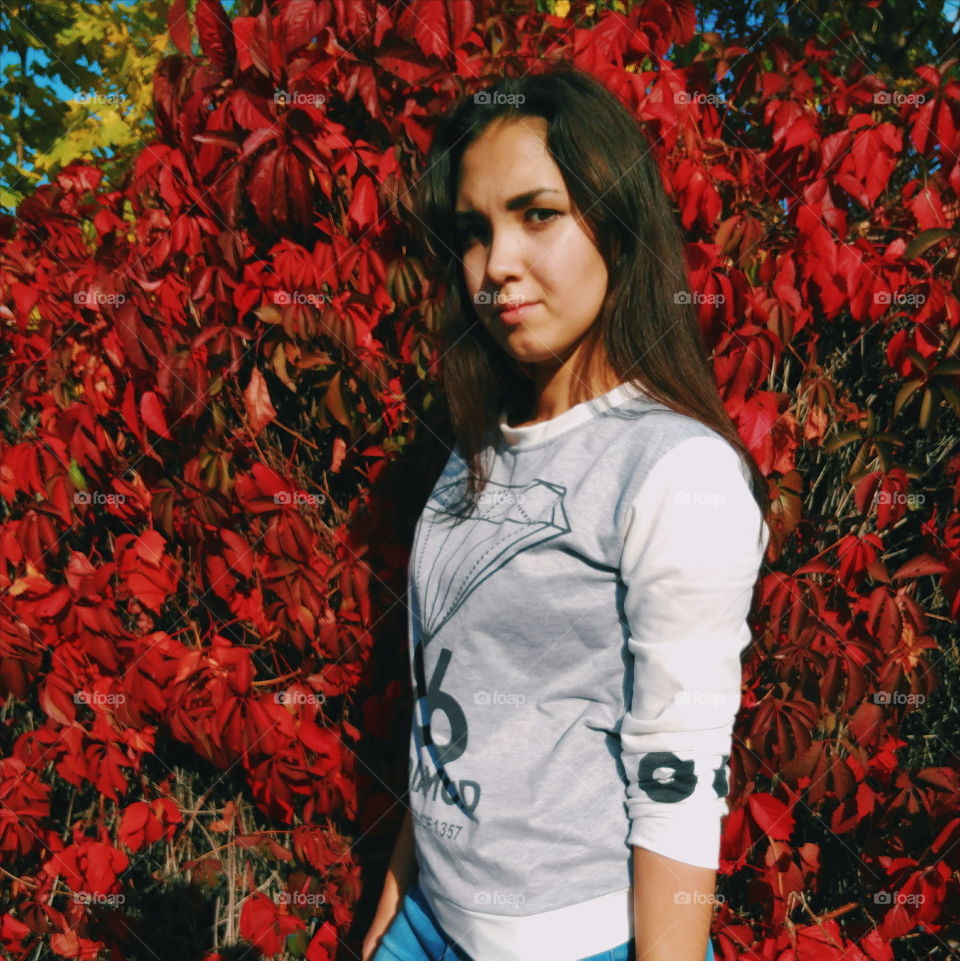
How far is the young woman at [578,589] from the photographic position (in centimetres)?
95

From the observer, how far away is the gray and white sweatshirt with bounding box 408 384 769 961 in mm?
941

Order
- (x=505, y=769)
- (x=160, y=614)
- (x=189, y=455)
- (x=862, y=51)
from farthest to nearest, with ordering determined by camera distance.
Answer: (x=862, y=51) → (x=160, y=614) → (x=189, y=455) → (x=505, y=769)

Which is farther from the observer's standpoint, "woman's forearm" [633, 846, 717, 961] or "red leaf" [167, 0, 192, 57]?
"red leaf" [167, 0, 192, 57]

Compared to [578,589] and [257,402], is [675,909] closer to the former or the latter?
[578,589]

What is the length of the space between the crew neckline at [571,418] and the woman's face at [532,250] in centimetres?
9

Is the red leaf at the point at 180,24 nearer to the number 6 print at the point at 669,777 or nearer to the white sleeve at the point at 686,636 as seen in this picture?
the white sleeve at the point at 686,636

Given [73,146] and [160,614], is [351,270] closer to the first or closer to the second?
[160,614]

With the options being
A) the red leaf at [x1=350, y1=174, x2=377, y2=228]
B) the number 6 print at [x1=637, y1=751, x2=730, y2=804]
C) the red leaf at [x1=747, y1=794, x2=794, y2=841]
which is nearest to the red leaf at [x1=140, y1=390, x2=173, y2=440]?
the red leaf at [x1=350, y1=174, x2=377, y2=228]

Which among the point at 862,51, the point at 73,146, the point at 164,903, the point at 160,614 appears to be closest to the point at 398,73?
the point at 160,614

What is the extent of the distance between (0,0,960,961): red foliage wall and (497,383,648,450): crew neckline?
44 centimetres

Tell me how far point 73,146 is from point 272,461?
3387mm

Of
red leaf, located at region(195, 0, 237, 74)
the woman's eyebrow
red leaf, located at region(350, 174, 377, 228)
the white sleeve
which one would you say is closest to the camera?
the white sleeve

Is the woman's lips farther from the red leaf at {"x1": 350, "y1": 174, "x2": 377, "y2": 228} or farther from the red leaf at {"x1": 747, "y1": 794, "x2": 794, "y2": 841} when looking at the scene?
the red leaf at {"x1": 747, "y1": 794, "x2": 794, "y2": 841}

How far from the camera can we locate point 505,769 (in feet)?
3.59
